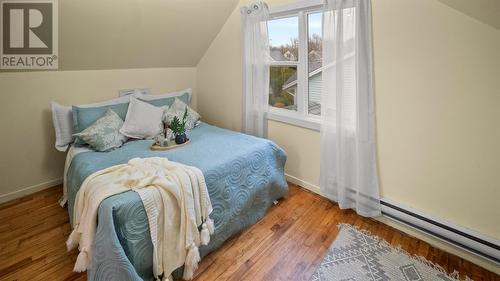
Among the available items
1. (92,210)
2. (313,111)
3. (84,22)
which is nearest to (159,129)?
(84,22)

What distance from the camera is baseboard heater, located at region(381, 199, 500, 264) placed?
1623mm

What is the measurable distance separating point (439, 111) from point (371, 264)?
1114mm

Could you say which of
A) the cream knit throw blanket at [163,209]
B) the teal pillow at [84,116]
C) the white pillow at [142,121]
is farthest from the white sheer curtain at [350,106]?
the teal pillow at [84,116]

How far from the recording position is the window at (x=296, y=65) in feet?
8.05

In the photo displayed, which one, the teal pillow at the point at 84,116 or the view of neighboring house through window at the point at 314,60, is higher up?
the view of neighboring house through window at the point at 314,60

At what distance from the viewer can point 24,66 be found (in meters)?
2.27

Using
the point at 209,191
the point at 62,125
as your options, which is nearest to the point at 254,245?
the point at 209,191

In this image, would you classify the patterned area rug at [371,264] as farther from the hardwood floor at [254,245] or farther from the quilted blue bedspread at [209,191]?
the quilted blue bedspread at [209,191]

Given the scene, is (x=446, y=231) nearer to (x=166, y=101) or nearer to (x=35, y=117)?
(x=166, y=101)

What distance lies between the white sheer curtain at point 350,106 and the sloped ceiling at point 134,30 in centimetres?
136

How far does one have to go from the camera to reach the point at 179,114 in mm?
2773

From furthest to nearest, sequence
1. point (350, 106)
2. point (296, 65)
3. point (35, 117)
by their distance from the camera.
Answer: point (296, 65) → point (35, 117) → point (350, 106)

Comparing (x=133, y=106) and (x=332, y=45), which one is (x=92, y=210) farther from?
(x=332, y=45)

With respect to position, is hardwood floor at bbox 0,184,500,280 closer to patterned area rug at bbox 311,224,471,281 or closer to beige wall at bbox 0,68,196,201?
patterned area rug at bbox 311,224,471,281
